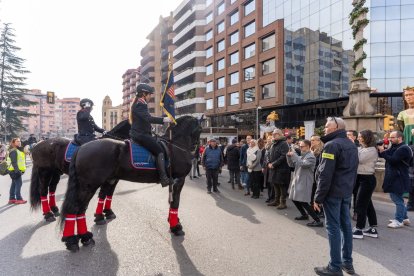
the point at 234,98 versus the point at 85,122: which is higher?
the point at 234,98

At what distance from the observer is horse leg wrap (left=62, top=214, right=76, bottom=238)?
15.4ft

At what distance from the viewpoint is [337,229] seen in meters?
3.96

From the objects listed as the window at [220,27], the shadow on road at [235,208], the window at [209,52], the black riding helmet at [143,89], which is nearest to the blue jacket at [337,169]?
the shadow on road at [235,208]

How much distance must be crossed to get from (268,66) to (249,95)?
505 cm

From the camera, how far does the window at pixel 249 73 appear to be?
133 feet

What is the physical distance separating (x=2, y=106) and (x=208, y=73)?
32.1 m

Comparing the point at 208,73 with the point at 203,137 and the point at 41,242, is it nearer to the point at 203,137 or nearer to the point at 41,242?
the point at 203,137

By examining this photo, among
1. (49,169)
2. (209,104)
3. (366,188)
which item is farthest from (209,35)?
(366,188)

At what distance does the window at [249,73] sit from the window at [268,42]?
3.15 metres

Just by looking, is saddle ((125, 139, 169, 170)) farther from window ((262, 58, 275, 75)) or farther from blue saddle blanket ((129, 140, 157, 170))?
window ((262, 58, 275, 75))

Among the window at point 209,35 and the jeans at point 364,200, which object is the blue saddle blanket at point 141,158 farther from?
the window at point 209,35

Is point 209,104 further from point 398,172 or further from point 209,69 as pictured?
point 398,172

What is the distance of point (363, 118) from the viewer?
43.1 ft

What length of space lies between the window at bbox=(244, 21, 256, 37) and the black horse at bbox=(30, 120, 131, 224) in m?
37.7
